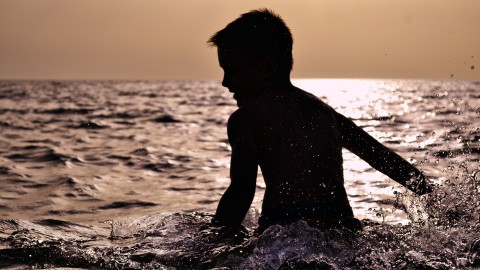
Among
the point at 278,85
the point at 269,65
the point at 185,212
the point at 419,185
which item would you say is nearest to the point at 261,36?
the point at 269,65

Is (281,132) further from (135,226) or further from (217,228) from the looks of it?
(135,226)

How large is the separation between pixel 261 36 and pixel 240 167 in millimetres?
739

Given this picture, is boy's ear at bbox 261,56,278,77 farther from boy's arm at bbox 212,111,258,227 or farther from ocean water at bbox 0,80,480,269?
ocean water at bbox 0,80,480,269

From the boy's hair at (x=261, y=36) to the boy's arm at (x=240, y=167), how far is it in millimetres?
389

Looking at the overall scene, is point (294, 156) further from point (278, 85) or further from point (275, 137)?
point (278, 85)

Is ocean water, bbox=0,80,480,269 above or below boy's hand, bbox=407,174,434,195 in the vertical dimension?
below

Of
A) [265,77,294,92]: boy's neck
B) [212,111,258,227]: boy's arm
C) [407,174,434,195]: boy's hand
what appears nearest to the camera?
[212,111,258,227]: boy's arm

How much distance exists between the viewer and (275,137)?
10.7 ft

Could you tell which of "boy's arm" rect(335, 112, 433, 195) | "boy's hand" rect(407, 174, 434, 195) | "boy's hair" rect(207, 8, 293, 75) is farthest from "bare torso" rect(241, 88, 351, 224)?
"boy's hand" rect(407, 174, 434, 195)

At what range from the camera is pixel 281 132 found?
3.25m

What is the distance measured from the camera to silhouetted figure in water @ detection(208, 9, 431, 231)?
322 centimetres

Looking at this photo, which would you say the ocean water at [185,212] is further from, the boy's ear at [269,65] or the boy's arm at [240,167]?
the boy's ear at [269,65]

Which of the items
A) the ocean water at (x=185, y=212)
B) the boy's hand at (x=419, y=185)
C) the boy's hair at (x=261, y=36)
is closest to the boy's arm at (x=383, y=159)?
the boy's hand at (x=419, y=185)

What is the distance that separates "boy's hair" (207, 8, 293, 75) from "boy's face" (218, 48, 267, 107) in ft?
0.13
